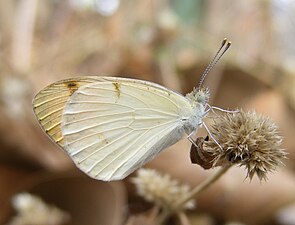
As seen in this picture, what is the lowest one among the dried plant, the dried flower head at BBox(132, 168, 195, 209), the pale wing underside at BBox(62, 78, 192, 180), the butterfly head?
the dried plant

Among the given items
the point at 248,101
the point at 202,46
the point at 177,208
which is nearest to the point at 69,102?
the point at 177,208

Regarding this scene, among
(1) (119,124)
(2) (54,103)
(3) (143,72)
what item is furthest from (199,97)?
(3) (143,72)

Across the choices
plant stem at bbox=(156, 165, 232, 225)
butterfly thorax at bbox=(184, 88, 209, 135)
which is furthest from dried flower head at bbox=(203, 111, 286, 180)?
butterfly thorax at bbox=(184, 88, 209, 135)

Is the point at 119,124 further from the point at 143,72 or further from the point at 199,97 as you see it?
the point at 143,72

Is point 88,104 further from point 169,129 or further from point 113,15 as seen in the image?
point 113,15

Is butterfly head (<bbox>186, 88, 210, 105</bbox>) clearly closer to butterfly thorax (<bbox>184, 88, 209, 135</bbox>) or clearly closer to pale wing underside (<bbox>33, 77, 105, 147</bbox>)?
butterfly thorax (<bbox>184, 88, 209, 135</bbox>)

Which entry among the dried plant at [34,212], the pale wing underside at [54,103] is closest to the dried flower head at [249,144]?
the pale wing underside at [54,103]
